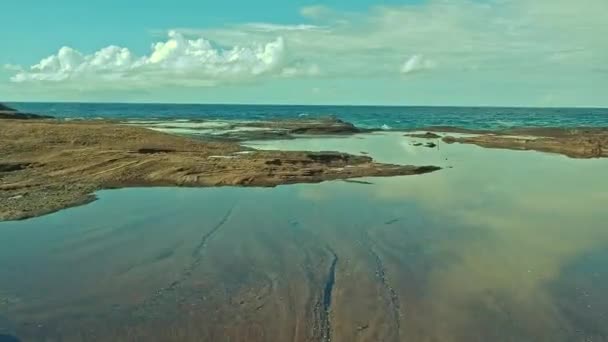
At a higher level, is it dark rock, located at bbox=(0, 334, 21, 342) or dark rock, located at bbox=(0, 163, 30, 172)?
dark rock, located at bbox=(0, 163, 30, 172)

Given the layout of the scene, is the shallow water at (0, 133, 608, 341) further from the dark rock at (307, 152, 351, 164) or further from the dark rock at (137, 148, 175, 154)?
the dark rock at (307, 152, 351, 164)

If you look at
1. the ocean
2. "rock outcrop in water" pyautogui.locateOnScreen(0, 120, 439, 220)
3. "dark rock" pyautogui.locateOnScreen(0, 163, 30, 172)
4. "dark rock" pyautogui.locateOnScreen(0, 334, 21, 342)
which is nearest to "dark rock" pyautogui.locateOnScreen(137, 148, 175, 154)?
"rock outcrop in water" pyautogui.locateOnScreen(0, 120, 439, 220)

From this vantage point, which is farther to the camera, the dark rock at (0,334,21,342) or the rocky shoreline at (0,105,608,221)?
the rocky shoreline at (0,105,608,221)

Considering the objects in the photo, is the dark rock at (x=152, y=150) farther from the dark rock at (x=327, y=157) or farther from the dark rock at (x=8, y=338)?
the dark rock at (x=8, y=338)

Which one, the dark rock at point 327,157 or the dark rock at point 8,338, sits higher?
the dark rock at point 327,157

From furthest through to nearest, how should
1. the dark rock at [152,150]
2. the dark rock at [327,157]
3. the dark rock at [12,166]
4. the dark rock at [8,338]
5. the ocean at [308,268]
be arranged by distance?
1. the dark rock at [327,157]
2. the dark rock at [152,150]
3. the dark rock at [12,166]
4. the ocean at [308,268]
5. the dark rock at [8,338]

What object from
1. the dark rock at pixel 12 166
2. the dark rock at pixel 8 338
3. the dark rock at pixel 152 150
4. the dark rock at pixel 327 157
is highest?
the dark rock at pixel 152 150

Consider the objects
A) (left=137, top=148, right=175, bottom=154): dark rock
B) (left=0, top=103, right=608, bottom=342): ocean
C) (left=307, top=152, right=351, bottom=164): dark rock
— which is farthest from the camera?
(left=307, top=152, right=351, bottom=164): dark rock

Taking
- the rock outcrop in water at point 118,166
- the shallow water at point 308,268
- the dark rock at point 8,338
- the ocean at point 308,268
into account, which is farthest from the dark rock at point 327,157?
the dark rock at point 8,338
